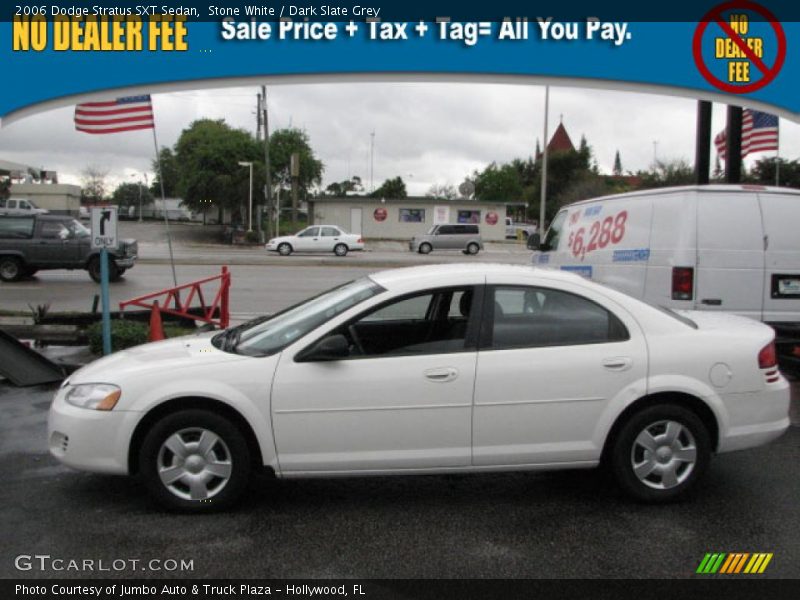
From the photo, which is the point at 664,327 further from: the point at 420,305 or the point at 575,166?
the point at 575,166

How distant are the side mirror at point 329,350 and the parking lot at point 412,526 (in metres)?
0.94

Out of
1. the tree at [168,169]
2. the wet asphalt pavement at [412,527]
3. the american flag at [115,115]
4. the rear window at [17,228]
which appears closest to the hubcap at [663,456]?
the wet asphalt pavement at [412,527]

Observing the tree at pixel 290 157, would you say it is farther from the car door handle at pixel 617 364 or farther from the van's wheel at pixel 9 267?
the car door handle at pixel 617 364

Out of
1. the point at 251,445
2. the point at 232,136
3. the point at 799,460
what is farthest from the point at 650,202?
the point at 232,136

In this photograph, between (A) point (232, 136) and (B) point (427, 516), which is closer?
(B) point (427, 516)

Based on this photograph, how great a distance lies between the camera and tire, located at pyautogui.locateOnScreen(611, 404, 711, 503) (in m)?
4.53

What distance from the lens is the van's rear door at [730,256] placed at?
7.86m

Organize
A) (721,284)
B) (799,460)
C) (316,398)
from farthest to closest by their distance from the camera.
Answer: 1. (721,284)
2. (799,460)
3. (316,398)

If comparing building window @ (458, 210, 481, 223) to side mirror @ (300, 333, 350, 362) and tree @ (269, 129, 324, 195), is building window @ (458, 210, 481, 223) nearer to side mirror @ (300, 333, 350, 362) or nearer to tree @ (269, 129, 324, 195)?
tree @ (269, 129, 324, 195)

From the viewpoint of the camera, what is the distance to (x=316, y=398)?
4332 millimetres

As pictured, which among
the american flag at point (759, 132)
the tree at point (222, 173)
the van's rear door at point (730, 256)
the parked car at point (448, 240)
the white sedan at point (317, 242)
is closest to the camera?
the van's rear door at point (730, 256)

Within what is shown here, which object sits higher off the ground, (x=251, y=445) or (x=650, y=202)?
(x=650, y=202)

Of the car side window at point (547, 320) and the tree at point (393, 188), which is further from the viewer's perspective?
the tree at point (393, 188)

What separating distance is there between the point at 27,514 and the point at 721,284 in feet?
22.0
